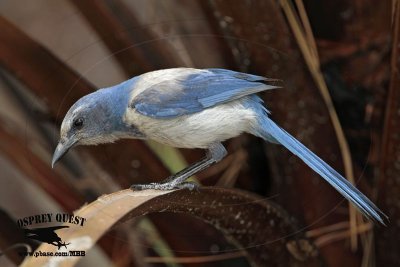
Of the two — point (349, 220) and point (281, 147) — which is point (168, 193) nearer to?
point (281, 147)

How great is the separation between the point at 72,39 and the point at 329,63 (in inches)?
15.5

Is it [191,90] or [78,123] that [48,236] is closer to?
[78,123]

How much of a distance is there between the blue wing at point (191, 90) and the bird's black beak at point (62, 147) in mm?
122

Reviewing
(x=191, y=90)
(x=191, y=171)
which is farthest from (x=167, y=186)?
(x=191, y=90)

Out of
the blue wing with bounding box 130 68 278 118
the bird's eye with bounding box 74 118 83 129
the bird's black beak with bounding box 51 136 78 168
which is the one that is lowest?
the blue wing with bounding box 130 68 278 118

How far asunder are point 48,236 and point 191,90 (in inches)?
11.8

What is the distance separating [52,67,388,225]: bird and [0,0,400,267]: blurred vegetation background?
0.07ft

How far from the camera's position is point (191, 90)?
97 cm

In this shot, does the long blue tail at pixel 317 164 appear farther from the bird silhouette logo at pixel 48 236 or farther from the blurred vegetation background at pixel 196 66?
the bird silhouette logo at pixel 48 236

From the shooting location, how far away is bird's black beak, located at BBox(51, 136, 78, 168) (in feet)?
2.92

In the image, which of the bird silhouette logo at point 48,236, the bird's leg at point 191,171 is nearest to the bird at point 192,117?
the bird's leg at point 191,171

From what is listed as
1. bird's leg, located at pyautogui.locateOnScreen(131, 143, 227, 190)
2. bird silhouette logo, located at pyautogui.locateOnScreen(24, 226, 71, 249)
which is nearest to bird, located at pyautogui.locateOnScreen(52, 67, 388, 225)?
bird's leg, located at pyautogui.locateOnScreen(131, 143, 227, 190)

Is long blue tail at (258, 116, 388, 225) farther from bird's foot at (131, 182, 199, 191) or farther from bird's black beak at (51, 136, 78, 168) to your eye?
bird's black beak at (51, 136, 78, 168)

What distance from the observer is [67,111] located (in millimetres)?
899
